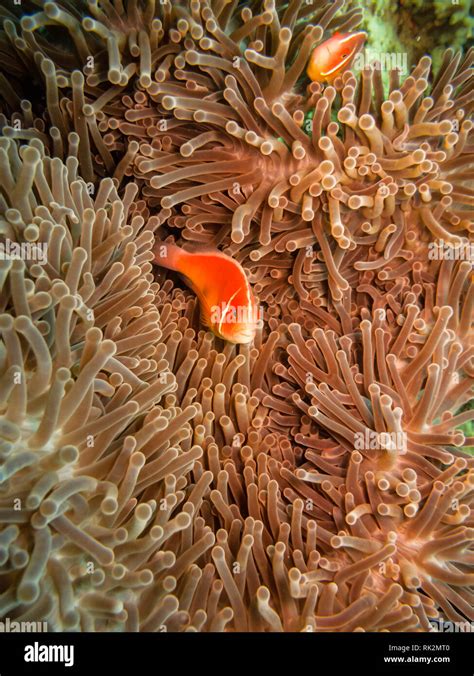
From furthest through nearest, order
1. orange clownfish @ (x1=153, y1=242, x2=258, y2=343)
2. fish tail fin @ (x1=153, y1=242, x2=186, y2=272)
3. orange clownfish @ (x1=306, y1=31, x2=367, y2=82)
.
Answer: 1. fish tail fin @ (x1=153, y1=242, x2=186, y2=272)
2. orange clownfish @ (x1=306, y1=31, x2=367, y2=82)
3. orange clownfish @ (x1=153, y1=242, x2=258, y2=343)

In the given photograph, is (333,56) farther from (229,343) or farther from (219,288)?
(229,343)

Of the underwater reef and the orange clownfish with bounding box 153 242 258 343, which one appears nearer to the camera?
the underwater reef

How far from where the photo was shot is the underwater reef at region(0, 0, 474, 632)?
1.31 meters

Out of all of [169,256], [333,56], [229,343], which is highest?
[333,56]

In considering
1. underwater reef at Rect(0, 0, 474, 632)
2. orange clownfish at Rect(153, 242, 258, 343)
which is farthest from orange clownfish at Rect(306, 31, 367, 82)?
orange clownfish at Rect(153, 242, 258, 343)

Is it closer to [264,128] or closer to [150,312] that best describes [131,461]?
[150,312]

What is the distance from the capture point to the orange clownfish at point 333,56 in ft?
6.27

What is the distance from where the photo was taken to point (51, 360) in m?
1.34

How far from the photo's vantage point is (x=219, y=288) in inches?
73.5

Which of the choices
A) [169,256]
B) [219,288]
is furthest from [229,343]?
[169,256]

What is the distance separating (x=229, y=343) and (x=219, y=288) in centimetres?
25

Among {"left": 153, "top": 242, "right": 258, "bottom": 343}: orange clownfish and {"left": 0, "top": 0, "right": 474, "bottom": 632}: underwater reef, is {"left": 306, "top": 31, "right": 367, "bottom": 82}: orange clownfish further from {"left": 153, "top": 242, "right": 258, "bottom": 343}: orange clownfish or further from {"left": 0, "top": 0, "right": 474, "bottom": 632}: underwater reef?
{"left": 153, "top": 242, "right": 258, "bottom": 343}: orange clownfish

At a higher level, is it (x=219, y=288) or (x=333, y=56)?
(x=333, y=56)
